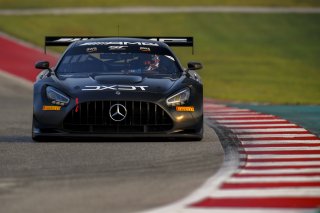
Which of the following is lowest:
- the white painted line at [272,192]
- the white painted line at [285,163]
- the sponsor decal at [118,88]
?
the white painted line at [285,163]

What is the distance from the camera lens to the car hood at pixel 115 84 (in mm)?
13016

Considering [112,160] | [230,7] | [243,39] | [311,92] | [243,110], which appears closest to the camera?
[112,160]

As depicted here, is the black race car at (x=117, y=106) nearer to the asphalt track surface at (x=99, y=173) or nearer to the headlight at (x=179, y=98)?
the headlight at (x=179, y=98)

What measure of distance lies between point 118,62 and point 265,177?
16.9 ft

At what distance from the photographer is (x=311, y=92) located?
28188mm

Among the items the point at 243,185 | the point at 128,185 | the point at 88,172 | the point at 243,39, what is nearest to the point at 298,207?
the point at 243,185

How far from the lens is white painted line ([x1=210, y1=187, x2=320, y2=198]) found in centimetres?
838

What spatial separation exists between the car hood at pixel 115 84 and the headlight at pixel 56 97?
12cm

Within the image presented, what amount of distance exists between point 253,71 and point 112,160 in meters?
23.6

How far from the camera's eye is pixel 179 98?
13086 millimetres

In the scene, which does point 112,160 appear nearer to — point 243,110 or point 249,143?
point 249,143

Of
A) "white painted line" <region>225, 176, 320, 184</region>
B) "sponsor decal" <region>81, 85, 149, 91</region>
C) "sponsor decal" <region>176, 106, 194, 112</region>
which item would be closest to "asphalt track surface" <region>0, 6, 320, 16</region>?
"sponsor decal" <region>81, 85, 149, 91</region>

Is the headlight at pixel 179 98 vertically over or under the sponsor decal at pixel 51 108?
over

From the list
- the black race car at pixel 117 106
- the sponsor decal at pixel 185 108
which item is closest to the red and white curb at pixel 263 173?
the sponsor decal at pixel 185 108
